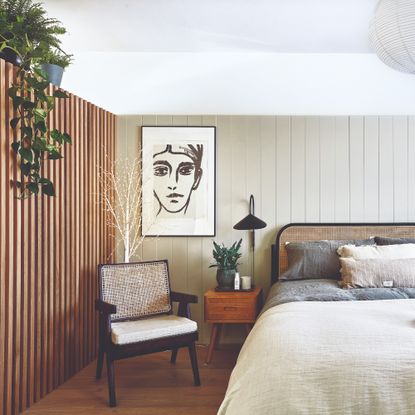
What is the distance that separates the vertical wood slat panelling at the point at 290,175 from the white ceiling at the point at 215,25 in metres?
0.68

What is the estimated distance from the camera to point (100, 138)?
13.6 feet

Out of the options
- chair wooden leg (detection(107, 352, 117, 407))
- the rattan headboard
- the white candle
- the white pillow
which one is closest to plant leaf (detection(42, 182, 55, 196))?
chair wooden leg (detection(107, 352, 117, 407))

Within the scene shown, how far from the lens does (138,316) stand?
3.72m

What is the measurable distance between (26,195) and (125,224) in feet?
5.09

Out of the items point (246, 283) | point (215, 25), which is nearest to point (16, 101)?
point (215, 25)

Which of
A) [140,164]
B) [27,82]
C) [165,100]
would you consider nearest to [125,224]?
[140,164]

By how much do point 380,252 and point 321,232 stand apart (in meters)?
0.68

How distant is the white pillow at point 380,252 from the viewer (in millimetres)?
3779

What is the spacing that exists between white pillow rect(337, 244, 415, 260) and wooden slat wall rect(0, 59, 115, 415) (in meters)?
2.08

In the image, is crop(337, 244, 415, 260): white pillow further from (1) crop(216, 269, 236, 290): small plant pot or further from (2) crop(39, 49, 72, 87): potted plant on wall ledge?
(2) crop(39, 49, 72, 87): potted plant on wall ledge

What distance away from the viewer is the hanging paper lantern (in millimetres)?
2154

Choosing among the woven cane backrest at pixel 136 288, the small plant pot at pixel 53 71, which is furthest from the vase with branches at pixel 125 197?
the small plant pot at pixel 53 71

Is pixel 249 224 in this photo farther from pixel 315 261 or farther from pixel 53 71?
pixel 53 71

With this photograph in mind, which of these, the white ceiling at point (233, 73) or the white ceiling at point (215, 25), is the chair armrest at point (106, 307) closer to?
the white ceiling at point (233, 73)
